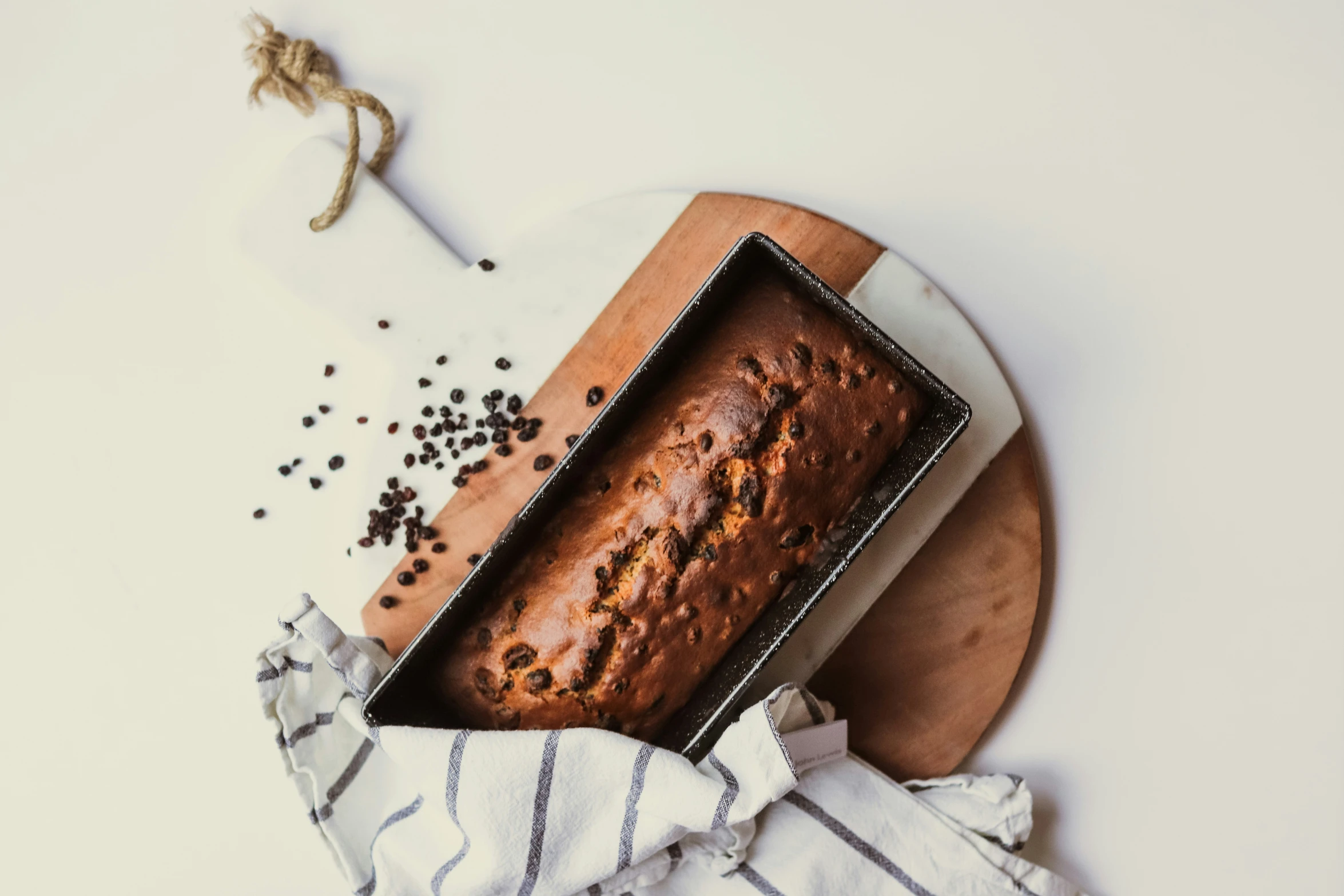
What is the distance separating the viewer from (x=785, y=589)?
Result: 1812 mm

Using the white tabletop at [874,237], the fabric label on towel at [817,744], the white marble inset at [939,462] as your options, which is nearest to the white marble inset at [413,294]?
the white tabletop at [874,237]

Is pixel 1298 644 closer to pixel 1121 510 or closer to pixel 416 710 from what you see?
pixel 1121 510

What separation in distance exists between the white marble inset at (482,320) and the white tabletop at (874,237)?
0.52 feet

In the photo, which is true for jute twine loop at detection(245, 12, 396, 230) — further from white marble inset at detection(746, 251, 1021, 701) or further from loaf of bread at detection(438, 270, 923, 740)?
white marble inset at detection(746, 251, 1021, 701)

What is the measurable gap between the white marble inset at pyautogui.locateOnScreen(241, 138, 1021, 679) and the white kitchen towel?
28 centimetres

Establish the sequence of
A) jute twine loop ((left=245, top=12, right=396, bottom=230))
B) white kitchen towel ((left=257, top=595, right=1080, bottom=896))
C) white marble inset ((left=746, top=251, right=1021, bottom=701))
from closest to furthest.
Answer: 1. white kitchen towel ((left=257, top=595, right=1080, bottom=896))
2. white marble inset ((left=746, top=251, right=1021, bottom=701))
3. jute twine loop ((left=245, top=12, right=396, bottom=230))

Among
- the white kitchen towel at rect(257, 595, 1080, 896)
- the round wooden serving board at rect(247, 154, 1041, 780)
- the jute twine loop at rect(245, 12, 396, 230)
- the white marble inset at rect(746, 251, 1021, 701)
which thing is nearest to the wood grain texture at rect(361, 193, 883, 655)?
the round wooden serving board at rect(247, 154, 1041, 780)

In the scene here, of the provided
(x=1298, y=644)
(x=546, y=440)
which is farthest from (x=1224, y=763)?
(x=546, y=440)

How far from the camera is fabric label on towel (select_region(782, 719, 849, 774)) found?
1.76 metres

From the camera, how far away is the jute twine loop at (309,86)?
2086 mm

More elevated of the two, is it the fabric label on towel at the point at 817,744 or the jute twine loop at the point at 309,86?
the jute twine loop at the point at 309,86

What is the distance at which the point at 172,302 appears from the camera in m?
2.27

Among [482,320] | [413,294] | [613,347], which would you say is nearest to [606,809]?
[613,347]

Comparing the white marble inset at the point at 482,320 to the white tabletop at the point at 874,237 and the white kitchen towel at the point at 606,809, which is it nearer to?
the white tabletop at the point at 874,237
